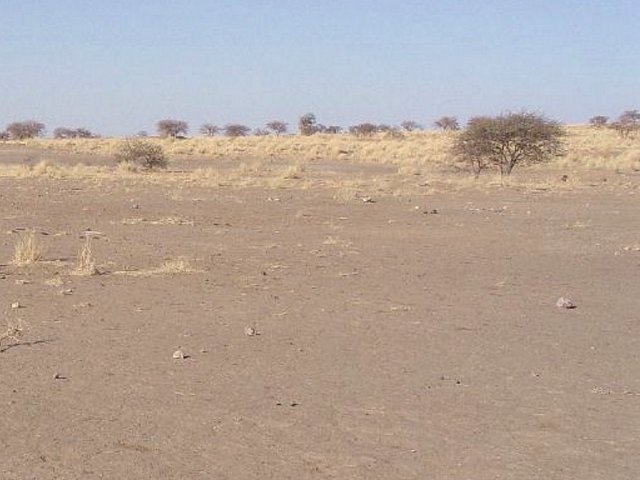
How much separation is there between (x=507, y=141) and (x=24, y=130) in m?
73.2

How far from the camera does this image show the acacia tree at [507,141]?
129 feet

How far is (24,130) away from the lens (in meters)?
100

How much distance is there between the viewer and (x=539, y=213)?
2503 cm

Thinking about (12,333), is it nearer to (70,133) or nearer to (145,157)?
(145,157)

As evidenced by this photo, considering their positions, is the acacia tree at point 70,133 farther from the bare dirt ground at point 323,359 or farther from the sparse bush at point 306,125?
the bare dirt ground at point 323,359

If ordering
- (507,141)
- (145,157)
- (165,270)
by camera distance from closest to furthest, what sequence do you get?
(165,270)
(507,141)
(145,157)

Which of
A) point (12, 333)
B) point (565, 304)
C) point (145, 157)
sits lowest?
point (565, 304)

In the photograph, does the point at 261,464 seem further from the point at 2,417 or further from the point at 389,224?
the point at 389,224

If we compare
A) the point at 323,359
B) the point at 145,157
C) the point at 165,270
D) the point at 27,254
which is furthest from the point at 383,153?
the point at 323,359

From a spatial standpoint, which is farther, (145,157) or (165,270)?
(145,157)

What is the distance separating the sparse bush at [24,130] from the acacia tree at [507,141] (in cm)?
7043

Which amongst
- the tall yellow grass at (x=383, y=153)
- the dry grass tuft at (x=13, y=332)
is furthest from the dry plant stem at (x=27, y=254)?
the tall yellow grass at (x=383, y=153)

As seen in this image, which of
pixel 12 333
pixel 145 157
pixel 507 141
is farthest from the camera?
pixel 145 157

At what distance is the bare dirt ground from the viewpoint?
5824 millimetres
